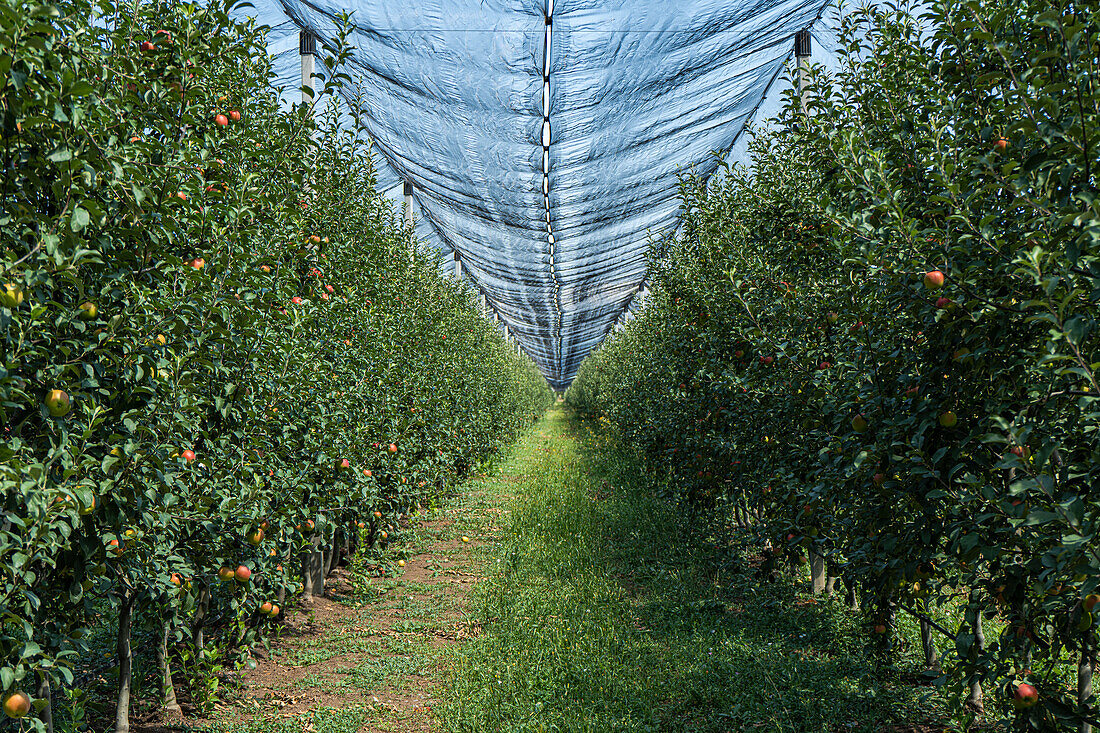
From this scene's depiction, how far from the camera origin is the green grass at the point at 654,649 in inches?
149

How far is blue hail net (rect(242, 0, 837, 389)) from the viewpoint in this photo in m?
6.32

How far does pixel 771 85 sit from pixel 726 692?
6.90m

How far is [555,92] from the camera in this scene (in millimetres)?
7398

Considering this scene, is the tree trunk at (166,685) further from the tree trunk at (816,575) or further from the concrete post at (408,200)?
the concrete post at (408,200)

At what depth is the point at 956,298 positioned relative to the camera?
7.39 feet

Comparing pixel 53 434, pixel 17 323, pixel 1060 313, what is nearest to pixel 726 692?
pixel 1060 313

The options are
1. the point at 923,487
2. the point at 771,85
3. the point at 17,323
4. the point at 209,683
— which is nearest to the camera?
the point at 17,323

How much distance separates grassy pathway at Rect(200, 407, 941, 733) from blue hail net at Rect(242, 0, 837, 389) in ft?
12.7

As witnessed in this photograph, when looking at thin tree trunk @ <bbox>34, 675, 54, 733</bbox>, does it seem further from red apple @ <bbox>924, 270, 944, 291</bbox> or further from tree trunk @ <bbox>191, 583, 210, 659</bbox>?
red apple @ <bbox>924, 270, 944, 291</bbox>

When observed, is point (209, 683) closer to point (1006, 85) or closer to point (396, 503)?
point (396, 503)

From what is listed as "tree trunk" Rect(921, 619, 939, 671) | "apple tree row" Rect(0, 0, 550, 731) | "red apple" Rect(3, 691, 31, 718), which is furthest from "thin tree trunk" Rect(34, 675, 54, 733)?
"tree trunk" Rect(921, 619, 939, 671)

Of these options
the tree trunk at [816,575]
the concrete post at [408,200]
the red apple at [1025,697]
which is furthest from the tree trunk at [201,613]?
the concrete post at [408,200]

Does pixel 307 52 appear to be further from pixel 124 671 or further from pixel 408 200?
pixel 124 671

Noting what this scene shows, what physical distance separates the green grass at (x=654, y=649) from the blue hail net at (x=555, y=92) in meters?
3.84
